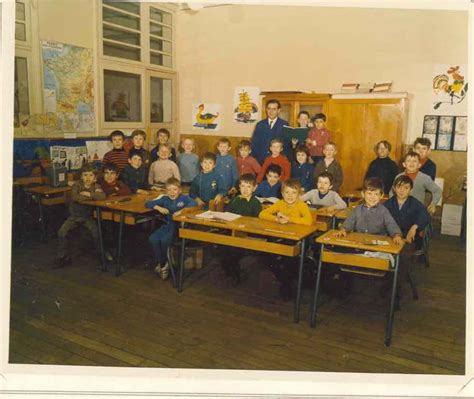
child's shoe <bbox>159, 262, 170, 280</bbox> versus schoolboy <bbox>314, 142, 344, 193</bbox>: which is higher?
schoolboy <bbox>314, 142, 344, 193</bbox>

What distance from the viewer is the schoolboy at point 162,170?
458 centimetres

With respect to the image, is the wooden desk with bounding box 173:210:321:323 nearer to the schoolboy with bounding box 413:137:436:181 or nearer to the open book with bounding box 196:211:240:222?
the open book with bounding box 196:211:240:222

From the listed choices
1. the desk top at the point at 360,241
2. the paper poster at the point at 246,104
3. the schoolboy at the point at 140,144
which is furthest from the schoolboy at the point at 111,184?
the paper poster at the point at 246,104

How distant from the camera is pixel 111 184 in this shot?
392 cm

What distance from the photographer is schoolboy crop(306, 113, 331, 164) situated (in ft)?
16.5

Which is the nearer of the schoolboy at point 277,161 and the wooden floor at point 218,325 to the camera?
the wooden floor at point 218,325

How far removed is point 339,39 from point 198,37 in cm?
193

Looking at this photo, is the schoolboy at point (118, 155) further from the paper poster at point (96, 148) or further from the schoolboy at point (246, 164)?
the schoolboy at point (246, 164)

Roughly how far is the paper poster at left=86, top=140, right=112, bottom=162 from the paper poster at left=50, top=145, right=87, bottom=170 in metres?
0.08

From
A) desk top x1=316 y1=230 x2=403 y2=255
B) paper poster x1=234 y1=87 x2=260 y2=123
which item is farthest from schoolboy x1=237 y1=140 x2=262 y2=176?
desk top x1=316 y1=230 x2=403 y2=255

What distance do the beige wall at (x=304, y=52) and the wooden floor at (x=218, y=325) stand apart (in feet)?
9.28

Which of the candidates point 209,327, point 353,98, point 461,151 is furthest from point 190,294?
point 461,151

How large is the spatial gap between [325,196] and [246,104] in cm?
320

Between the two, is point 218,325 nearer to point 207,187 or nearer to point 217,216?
point 217,216
